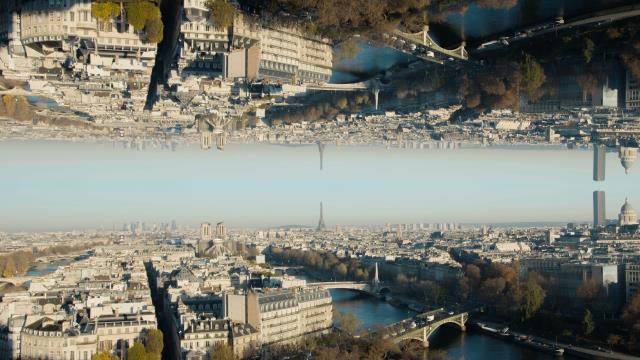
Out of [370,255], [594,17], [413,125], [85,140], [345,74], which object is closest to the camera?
[594,17]

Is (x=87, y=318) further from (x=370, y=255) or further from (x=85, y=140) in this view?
(x=370, y=255)

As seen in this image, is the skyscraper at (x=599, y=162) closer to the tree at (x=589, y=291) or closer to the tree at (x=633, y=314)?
the tree at (x=589, y=291)

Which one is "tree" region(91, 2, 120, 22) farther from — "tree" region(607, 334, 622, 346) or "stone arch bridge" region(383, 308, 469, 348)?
"tree" region(607, 334, 622, 346)

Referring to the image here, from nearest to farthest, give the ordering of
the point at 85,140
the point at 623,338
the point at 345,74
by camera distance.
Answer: the point at 623,338 → the point at 345,74 → the point at 85,140

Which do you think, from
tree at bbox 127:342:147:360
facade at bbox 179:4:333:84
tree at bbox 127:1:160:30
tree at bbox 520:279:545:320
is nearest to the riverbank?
tree at bbox 520:279:545:320

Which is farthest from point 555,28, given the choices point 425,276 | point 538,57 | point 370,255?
point 370,255

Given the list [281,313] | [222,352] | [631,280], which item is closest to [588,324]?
[631,280]

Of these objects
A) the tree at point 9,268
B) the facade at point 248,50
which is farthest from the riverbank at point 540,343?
the tree at point 9,268
